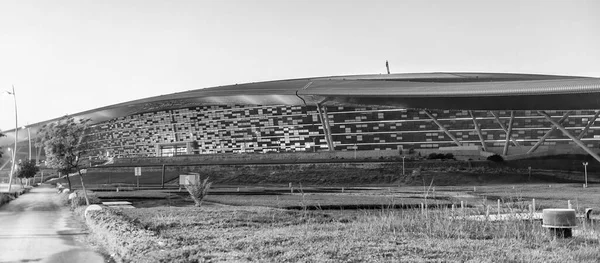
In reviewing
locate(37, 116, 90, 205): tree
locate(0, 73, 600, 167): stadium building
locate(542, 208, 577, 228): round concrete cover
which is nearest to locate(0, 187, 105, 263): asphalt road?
locate(542, 208, 577, 228): round concrete cover

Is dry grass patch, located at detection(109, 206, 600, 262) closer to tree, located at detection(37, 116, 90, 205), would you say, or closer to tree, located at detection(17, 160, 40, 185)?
tree, located at detection(37, 116, 90, 205)

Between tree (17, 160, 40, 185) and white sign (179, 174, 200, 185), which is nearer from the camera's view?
white sign (179, 174, 200, 185)

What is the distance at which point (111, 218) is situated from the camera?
733 inches

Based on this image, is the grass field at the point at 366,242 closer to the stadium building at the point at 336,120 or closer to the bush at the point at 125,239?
the bush at the point at 125,239

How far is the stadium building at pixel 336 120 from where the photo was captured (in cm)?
7669

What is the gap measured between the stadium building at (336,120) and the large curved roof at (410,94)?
0.19 metres

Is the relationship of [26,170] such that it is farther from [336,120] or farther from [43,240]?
[43,240]

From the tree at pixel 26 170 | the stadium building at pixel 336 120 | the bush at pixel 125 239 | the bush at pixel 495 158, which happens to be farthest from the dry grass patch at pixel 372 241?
the tree at pixel 26 170

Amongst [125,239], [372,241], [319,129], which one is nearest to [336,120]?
[319,129]

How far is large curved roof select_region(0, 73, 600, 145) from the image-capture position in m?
56.8

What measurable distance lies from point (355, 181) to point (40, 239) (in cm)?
4881

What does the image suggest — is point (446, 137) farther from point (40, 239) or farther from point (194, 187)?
point (40, 239)

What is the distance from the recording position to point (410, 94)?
6631 cm

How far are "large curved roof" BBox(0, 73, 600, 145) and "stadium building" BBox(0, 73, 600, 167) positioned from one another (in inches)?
7.4
